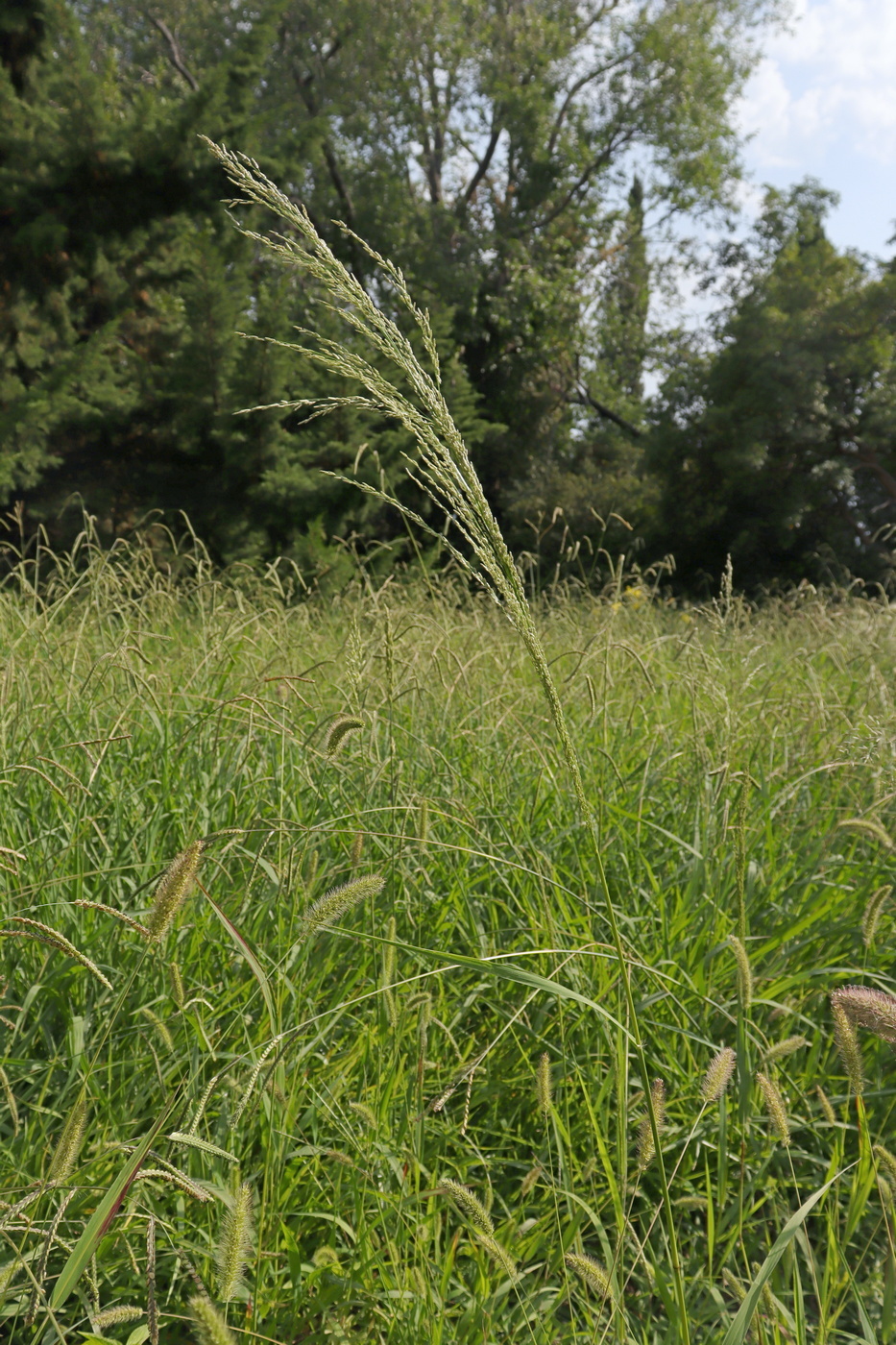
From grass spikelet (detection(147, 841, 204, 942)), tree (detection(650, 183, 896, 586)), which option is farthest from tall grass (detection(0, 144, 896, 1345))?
tree (detection(650, 183, 896, 586))

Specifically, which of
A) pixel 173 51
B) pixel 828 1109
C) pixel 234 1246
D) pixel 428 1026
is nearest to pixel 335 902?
pixel 234 1246

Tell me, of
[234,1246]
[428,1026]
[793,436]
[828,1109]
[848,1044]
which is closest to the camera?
[234,1246]

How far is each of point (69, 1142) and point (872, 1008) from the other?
835 mm

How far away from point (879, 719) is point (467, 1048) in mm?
1343

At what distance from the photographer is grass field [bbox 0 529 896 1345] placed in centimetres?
109

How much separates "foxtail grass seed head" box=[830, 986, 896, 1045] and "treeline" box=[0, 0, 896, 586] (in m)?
0.91

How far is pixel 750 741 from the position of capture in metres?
2.73

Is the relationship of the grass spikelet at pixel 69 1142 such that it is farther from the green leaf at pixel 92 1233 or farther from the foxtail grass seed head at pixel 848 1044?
the foxtail grass seed head at pixel 848 1044

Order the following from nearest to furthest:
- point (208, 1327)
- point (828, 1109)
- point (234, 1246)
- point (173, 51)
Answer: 1. point (208, 1327)
2. point (234, 1246)
3. point (828, 1109)
4. point (173, 51)

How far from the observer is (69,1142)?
84cm

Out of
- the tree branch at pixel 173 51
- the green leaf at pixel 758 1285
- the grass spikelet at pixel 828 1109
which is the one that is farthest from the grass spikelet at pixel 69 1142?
the tree branch at pixel 173 51

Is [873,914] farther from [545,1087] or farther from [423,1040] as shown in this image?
[423,1040]

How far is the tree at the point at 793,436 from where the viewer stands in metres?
12.4

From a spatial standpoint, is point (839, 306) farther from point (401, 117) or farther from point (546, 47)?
point (401, 117)
